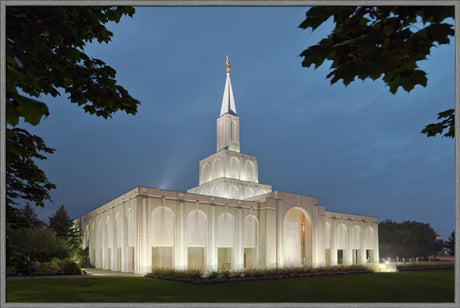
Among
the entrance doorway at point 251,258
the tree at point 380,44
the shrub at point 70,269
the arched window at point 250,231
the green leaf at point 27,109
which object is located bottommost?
the entrance doorway at point 251,258

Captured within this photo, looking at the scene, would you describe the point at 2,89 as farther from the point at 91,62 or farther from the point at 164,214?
the point at 164,214

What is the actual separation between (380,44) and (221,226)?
120ft

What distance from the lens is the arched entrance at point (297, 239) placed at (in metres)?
42.5

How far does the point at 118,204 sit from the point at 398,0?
126 ft

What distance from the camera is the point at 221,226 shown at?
38875mm

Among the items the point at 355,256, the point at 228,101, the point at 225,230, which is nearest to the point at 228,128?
the point at 228,101

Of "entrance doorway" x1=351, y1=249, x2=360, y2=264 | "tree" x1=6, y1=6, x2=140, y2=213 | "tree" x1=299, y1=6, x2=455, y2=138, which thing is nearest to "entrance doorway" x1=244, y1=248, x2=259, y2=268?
"entrance doorway" x1=351, y1=249, x2=360, y2=264

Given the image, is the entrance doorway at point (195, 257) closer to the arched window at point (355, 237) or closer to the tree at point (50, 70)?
the arched window at point (355, 237)

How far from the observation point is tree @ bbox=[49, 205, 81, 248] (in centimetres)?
4953

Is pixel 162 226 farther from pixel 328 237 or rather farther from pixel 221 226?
pixel 328 237

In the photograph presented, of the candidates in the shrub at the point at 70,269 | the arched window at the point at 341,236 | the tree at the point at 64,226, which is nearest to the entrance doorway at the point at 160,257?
the shrub at the point at 70,269

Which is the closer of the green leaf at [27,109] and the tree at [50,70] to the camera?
the green leaf at [27,109]

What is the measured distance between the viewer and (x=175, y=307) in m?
5.42

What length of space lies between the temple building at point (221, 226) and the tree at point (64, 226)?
1.68 m
